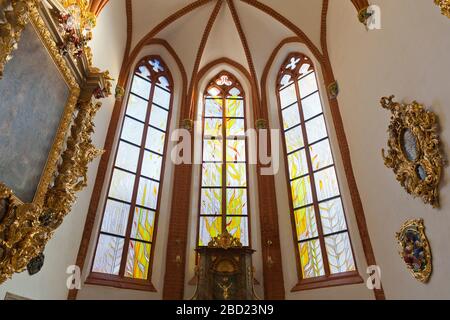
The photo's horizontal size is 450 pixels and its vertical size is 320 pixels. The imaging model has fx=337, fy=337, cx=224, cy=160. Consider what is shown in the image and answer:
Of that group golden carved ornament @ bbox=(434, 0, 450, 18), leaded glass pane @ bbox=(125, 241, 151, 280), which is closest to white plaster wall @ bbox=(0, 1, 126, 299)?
leaded glass pane @ bbox=(125, 241, 151, 280)

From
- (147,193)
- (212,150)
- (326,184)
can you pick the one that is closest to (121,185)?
(147,193)

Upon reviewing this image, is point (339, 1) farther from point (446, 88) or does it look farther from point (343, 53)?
point (446, 88)

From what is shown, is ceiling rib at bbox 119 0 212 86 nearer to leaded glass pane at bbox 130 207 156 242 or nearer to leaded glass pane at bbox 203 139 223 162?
leaded glass pane at bbox 203 139 223 162

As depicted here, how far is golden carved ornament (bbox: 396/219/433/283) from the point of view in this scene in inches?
212

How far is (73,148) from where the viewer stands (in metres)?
6.24

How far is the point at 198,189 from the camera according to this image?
32.5ft

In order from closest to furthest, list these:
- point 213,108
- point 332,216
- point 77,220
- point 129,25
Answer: point 77,220
point 332,216
point 129,25
point 213,108

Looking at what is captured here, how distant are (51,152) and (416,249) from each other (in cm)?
637

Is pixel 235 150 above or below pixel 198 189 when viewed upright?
above

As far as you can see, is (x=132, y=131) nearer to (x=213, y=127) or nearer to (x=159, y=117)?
(x=159, y=117)

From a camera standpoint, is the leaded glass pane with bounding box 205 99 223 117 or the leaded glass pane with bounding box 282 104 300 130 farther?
the leaded glass pane with bounding box 205 99 223 117

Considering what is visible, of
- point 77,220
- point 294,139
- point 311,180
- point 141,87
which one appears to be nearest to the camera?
point 77,220

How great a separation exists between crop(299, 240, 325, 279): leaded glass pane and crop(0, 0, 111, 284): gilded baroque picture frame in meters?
5.58
